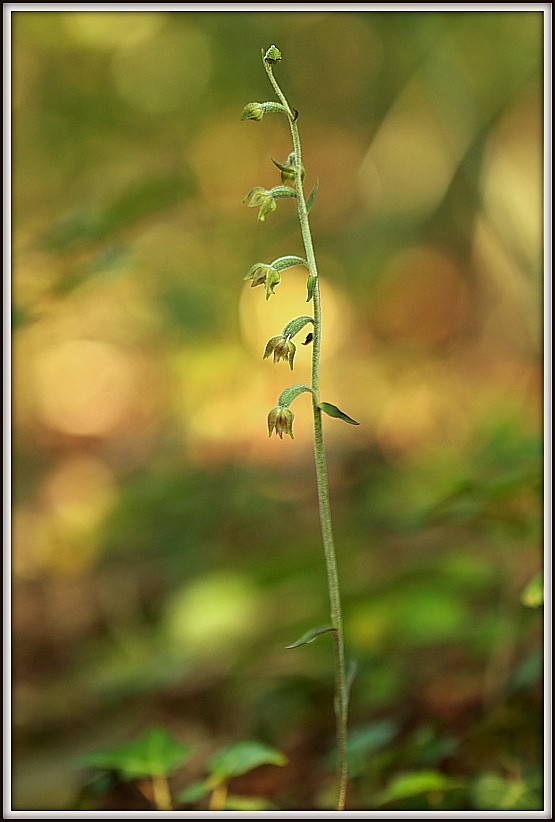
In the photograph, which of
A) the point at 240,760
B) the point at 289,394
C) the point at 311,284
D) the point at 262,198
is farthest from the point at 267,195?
the point at 240,760

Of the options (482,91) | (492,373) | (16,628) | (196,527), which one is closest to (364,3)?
(196,527)

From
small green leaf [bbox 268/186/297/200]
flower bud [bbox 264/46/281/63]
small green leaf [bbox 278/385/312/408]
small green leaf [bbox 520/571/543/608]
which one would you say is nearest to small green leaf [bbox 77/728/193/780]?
small green leaf [bbox 520/571/543/608]

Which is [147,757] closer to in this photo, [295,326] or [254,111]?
[295,326]

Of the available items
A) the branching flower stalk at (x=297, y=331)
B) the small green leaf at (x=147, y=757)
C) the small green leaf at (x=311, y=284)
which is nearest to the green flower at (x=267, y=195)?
the branching flower stalk at (x=297, y=331)

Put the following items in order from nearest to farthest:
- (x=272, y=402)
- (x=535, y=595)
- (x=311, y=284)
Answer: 1. (x=311, y=284)
2. (x=535, y=595)
3. (x=272, y=402)

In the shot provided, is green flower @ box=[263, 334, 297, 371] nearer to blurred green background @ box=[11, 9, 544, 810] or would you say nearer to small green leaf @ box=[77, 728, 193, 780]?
blurred green background @ box=[11, 9, 544, 810]

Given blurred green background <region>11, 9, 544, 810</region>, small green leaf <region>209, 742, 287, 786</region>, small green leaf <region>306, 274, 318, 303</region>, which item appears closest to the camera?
small green leaf <region>306, 274, 318, 303</region>
